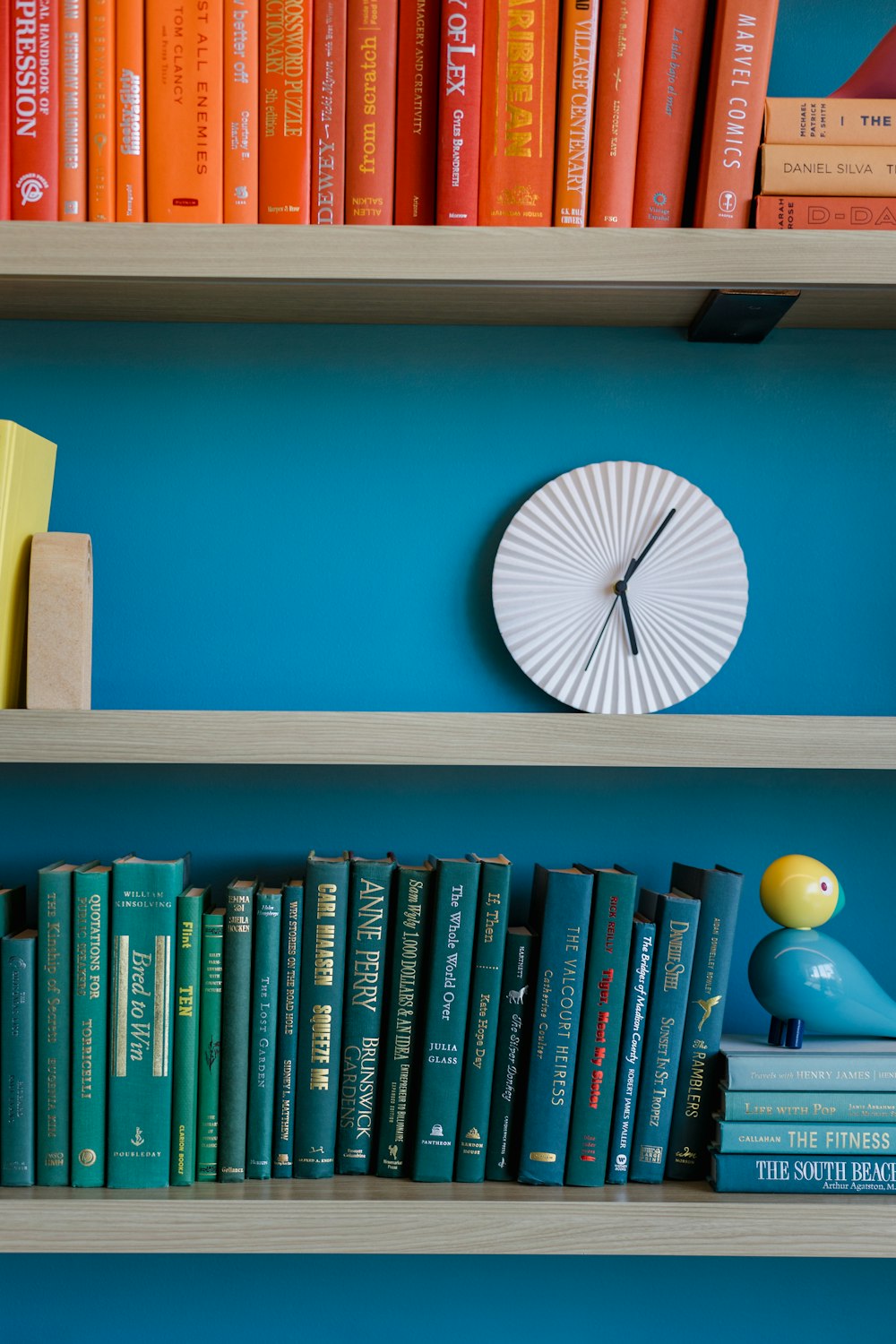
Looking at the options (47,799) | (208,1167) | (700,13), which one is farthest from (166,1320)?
(700,13)

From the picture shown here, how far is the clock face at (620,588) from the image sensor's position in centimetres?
113

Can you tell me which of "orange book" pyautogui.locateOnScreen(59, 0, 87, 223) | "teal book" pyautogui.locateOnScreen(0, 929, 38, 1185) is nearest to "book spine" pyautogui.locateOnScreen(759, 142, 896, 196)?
"orange book" pyautogui.locateOnScreen(59, 0, 87, 223)

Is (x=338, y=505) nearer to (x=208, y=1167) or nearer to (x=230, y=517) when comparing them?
(x=230, y=517)

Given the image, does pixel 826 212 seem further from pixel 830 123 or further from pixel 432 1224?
pixel 432 1224

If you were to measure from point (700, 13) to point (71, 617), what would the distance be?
755mm

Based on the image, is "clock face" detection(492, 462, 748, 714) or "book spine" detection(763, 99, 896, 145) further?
"clock face" detection(492, 462, 748, 714)

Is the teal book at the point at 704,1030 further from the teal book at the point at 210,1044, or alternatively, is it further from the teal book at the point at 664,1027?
the teal book at the point at 210,1044

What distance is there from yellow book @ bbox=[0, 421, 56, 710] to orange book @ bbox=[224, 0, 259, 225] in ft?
0.89

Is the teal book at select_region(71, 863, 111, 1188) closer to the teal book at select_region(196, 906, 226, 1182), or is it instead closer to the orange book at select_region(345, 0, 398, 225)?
the teal book at select_region(196, 906, 226, 1182)

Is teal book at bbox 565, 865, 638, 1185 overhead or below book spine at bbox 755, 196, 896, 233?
below

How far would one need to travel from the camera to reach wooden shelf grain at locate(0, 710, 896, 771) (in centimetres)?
92

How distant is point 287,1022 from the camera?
96cm

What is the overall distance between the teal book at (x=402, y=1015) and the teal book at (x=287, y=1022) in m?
0.08

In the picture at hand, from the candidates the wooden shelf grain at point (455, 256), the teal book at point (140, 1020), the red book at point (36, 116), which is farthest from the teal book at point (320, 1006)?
the red book at point (36, 116)
